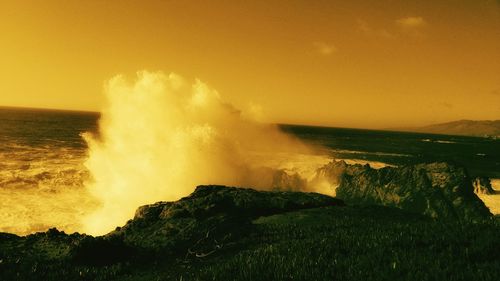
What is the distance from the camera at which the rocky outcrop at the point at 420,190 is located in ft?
101

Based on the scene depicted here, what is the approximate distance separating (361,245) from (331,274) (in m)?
1.78

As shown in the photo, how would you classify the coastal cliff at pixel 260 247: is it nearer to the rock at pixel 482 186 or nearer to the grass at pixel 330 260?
the grass at pixel 330 260

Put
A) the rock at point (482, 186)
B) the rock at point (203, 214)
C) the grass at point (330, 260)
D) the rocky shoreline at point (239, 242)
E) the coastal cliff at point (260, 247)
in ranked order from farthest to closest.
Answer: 1. the rock at point (482, 186)
2. the rock at point (203, 214)
3. the rocky shoreline at point (239, 242)
4. the coastal cliff at point (260, 247)
5. the grass at point (330, 260)

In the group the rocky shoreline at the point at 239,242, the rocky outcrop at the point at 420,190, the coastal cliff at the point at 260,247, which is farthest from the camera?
the rocky outcrop at the point at 420,190

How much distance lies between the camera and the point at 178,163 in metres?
40.6

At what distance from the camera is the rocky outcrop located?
30.8 meters

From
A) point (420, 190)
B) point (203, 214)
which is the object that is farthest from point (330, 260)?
point (420, 190)

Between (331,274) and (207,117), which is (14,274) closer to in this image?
(331,274)

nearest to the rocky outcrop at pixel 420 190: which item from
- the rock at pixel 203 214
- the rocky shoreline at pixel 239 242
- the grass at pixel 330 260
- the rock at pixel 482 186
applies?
the rock at pixel 482 186

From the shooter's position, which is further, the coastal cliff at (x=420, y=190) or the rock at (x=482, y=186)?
the rock at (x=482, y=186)

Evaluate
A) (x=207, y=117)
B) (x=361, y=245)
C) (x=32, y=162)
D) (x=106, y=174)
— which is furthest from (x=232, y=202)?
(x=32, y=162)

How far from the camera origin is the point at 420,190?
3203 cm

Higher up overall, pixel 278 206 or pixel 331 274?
pixel 331 274

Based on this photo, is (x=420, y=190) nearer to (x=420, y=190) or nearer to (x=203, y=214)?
(x=420, y=190)
